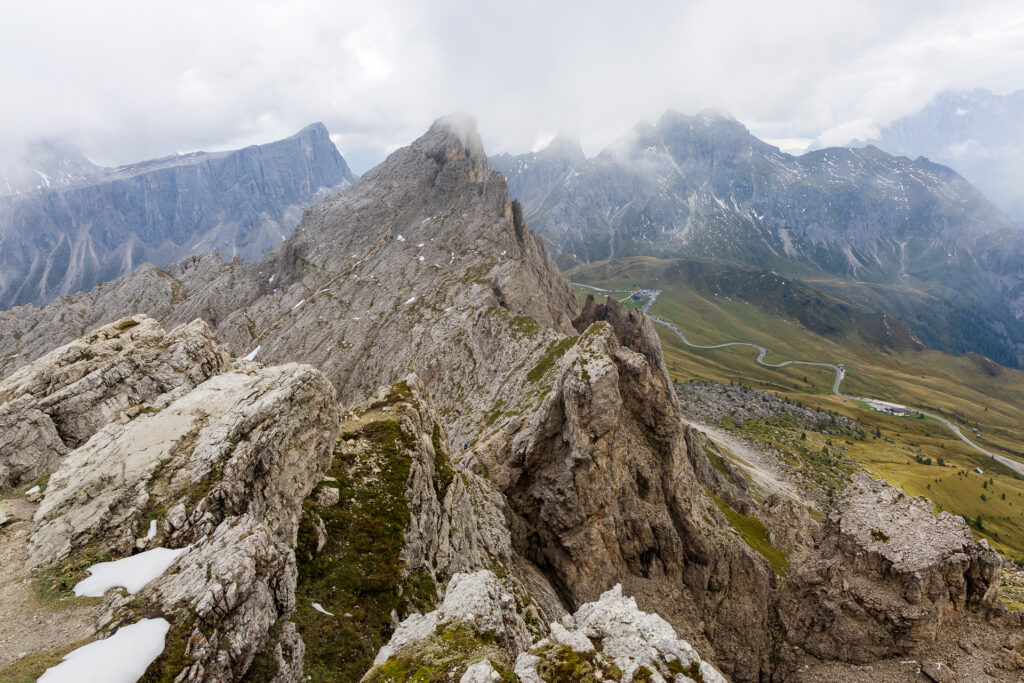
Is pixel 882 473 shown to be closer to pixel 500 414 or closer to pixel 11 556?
pixel 500 414

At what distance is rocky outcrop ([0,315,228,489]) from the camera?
28672 millimetres

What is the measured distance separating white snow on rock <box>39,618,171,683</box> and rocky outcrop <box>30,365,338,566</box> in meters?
5.35

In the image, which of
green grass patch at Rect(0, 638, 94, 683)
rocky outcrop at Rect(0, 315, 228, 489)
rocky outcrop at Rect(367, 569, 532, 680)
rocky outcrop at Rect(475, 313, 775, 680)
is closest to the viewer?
green grass patch at Rect(0, 638, 94, 683)

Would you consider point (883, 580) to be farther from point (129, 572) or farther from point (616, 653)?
point (129, 572)

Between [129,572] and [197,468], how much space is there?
5.89 m

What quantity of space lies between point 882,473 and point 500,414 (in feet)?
540

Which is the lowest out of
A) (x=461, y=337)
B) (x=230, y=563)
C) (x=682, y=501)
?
(x=682, y=501)

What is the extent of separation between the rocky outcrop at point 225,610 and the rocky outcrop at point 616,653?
10822mm

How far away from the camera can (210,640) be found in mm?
16109

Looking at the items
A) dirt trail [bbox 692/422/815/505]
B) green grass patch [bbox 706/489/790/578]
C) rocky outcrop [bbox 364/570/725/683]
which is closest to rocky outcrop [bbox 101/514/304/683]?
rocky outcrop [bbox 364/570/725/683]

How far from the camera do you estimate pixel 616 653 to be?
19.5 meters

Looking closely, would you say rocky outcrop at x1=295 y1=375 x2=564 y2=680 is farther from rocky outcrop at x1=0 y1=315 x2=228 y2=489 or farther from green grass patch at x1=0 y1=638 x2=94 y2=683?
rocky outcrop at x1=0 y1=315 x2=228 y2=489

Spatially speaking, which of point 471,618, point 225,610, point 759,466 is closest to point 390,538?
point 471,618

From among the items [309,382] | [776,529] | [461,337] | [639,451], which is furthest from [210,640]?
[461,337]
